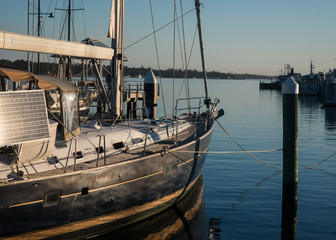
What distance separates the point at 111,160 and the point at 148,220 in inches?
104

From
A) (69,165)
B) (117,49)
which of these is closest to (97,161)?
(69,165)

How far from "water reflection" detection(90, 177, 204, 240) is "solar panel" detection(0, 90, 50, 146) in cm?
345

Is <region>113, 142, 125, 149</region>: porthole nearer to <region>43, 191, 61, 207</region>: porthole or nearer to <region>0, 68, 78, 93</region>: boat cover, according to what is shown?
<region>0, 68, 78, 93</region>: boat cover

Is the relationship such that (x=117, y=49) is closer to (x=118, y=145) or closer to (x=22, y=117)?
(x=118, y=145)

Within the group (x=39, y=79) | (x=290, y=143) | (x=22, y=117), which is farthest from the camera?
(x=290, y=143)

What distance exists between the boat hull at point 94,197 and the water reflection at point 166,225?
0.82 ft

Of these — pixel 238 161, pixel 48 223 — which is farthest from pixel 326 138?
pixel 48 223

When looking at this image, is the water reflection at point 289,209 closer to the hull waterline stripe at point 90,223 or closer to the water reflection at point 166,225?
the water reflection at point 166,225

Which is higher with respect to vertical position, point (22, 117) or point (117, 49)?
point (117, 49)

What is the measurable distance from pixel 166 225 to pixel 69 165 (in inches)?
152

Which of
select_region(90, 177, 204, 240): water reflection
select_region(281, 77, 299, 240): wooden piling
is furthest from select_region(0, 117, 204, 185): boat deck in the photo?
select_region(281, 77, 299, 240): wooden piling

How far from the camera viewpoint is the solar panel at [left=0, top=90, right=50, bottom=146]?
28.8 feet

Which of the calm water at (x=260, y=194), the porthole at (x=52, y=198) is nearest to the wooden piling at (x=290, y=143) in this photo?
the calm water at (x=260, y=194)

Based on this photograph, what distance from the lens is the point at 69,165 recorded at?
1024 centimetres
